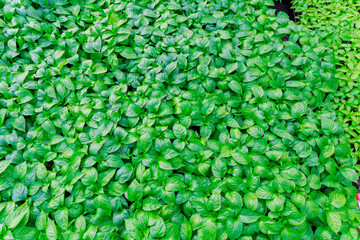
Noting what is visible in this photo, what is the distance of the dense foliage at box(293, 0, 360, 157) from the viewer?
7.37 feet

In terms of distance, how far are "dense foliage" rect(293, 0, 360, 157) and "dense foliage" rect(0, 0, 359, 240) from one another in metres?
0.32

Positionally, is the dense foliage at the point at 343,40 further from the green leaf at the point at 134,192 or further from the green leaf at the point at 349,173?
the green leaf at the point at 134,192

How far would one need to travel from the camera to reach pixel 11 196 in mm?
1457

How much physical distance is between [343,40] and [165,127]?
228 cm

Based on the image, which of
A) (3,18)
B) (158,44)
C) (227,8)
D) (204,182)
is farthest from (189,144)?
(3,18)

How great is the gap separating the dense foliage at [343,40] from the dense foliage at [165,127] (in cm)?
32

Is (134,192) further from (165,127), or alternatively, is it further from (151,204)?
(165,127)

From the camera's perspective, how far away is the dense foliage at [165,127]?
136cm

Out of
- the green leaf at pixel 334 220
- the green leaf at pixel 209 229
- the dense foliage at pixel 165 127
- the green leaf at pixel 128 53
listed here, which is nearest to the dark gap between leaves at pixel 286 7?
the dense foliage at pixel 165 127

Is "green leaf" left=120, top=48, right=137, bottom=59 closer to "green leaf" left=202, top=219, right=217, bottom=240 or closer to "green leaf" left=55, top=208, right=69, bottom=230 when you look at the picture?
"green leaf" left=55, top=208, right=69, bottom=230

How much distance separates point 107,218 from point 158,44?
1440 millimetres

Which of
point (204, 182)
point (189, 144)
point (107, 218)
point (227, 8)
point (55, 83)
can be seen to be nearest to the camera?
point (107, 218)

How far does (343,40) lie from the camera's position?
2.58 metres

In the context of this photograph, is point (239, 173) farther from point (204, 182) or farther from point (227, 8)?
point (227, 8)
